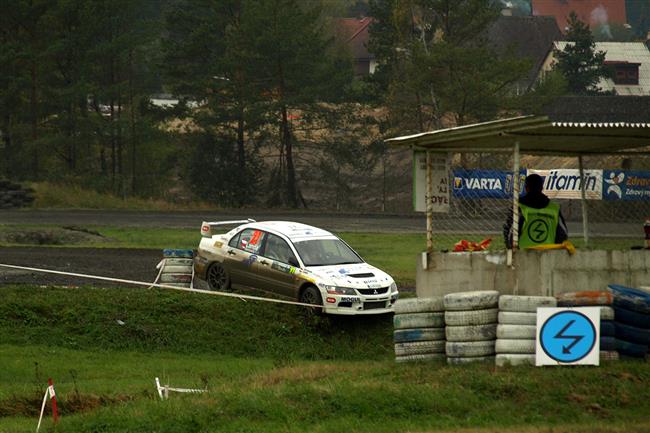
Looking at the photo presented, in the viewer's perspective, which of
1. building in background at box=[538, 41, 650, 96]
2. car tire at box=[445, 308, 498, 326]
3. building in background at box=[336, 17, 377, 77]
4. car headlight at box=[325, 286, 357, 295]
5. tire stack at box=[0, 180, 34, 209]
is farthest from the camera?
building in background at box=[336, 17, 377, 77]

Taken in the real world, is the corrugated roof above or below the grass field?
above

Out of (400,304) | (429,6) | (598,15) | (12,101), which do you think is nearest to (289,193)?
(429,6)

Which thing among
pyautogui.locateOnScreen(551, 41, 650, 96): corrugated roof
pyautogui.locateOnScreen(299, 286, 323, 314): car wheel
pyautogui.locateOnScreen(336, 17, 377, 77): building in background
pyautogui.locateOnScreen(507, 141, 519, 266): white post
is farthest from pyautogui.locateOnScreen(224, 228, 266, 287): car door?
pyautogui.locateOnScreen(336, 17, 377, 77): building in background

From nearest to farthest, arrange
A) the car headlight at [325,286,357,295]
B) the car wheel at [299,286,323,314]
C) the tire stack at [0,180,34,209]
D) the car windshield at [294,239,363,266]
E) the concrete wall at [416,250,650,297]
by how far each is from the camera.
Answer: the concrete wall at [416,250,650,297] < the car headlight at [325,286,357,295] < the car wheel at [299,286,323,314] < the car windshield at [294,239,363,266] < the tire stack at [0,180,34,209]

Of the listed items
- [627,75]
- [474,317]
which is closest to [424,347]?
[474,317]

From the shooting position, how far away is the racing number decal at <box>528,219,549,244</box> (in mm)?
13820

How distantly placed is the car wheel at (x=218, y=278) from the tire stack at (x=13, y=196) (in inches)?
1118

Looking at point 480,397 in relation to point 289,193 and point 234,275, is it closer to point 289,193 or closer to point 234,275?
point 234,275

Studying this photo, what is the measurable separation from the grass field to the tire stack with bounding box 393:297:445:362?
21 cm

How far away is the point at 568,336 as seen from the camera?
38.2 ft

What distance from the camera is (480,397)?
432 inches

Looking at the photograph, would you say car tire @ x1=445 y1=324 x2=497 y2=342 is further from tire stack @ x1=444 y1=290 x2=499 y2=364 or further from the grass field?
the grass field

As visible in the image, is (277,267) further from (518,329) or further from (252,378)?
(518,329)

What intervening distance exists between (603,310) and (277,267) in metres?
9.32
